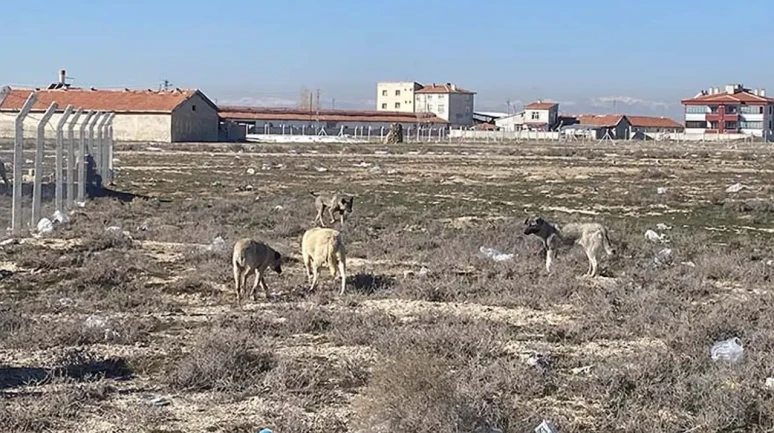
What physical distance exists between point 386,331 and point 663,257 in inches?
294

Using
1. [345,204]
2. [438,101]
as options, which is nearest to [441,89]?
[438,101]

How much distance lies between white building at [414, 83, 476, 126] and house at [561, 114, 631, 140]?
59.4ft

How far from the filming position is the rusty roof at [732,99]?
5679 inches

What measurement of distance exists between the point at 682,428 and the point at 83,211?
1840 centimetres

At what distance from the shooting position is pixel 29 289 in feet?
42.5

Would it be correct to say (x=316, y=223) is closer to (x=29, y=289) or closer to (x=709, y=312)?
(x=29, y=289)

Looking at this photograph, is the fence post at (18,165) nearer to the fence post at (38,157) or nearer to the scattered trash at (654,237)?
the fence post at (38,157)

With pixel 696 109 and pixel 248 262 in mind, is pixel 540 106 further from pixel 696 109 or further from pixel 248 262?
pixel 248 262

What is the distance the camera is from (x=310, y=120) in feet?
423

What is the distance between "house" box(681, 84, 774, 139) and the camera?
144750mm

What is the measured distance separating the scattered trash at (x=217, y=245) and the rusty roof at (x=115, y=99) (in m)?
74.7

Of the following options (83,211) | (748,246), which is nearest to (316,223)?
(83,211)

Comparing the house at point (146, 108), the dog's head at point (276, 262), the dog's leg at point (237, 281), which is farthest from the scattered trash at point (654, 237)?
the house at point (146, 108)

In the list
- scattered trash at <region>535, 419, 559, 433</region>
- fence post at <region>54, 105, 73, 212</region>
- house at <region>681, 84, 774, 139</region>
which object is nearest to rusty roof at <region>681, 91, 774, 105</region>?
house at <region>681, 84, 774, 139</region>
